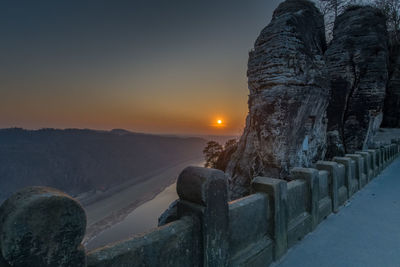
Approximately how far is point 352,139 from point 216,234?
56.1 feet

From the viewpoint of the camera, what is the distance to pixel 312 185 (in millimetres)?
3842

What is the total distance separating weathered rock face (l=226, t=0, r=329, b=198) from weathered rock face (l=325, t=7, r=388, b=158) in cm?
485

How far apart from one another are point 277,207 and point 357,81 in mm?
17646

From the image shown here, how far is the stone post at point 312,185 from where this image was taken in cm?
382

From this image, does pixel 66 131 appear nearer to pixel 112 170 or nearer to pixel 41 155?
pixel 41 155

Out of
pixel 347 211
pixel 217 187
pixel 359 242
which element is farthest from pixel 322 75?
pixel 217 187

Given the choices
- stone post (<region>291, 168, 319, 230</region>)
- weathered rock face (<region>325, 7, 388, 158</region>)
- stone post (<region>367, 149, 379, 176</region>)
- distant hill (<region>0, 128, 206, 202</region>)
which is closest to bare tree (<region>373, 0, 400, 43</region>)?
weathered rock face (<region>325, 7, 388, 158</region>)

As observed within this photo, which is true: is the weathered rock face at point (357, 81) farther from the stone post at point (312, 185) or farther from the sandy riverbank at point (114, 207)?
the sandy riverbank at point (114, 207)

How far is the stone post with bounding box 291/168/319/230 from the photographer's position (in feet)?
12.5

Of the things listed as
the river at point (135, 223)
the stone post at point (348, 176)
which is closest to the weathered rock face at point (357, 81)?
the stone post at point (348, 176)

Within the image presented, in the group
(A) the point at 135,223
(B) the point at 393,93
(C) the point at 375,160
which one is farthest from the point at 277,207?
(A) the point at 135,223

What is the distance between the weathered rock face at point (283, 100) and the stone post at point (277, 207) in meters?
8.06

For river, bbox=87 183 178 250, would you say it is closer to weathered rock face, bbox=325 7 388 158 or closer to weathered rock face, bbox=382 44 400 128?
weathered rock face, bbox=325 7 388 158

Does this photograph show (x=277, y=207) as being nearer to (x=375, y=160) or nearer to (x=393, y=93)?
(x=375, y=160)
